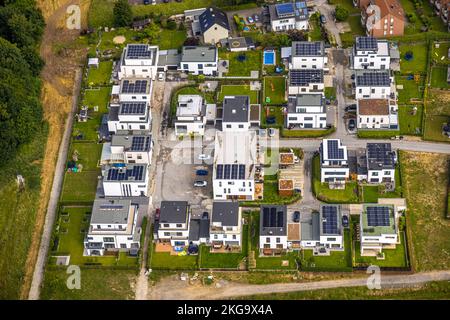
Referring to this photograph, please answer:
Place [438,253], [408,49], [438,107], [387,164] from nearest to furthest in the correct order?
[438,253] → [387,164] → [438,107] → [408,49]

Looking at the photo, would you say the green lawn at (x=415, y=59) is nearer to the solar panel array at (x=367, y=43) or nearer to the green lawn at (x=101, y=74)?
the solar panel array at (x=367, y=43)

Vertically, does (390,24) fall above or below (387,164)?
above

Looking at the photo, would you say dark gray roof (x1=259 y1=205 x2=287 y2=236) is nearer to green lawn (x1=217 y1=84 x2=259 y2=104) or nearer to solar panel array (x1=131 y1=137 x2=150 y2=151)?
solar panel array (x1=131 y1=137 x2=150 y2=151)

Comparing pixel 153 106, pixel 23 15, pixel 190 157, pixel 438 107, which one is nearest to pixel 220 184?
pixel 190 157

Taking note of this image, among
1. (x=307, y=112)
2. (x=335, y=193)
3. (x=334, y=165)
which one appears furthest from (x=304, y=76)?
(x=335, y=193)

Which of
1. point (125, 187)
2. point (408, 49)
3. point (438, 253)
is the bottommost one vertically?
point (438, 253)

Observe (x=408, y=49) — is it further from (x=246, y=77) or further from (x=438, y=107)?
(x=246, y=77)

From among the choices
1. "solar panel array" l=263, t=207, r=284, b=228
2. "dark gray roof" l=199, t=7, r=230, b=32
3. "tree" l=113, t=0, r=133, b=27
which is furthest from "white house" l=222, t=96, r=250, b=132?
"tree" l=113, t=0, r=133, b=27
